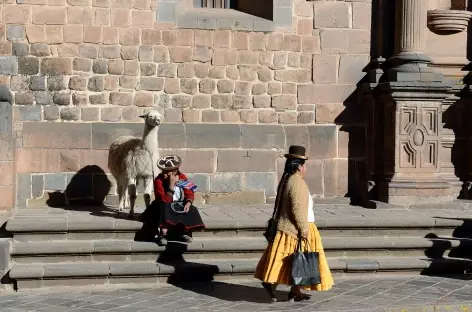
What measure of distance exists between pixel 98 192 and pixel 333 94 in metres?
3.99

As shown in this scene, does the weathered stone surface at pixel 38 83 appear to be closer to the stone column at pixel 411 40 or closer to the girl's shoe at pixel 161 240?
the girl's shoe at pixel 161 240

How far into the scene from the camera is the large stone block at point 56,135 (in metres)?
12.9

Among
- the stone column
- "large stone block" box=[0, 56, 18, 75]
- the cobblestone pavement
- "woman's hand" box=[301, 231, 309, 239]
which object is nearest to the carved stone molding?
the stone column

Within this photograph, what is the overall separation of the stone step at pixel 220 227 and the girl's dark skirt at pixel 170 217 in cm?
33

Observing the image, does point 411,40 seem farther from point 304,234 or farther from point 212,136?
point 304,234

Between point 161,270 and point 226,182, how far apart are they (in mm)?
3827

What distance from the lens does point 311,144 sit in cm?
1395

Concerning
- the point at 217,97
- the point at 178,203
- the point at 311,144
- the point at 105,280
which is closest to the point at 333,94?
the point at 311,144

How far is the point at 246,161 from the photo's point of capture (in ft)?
44.9

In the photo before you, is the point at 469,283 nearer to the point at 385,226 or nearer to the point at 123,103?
the point at 385,226

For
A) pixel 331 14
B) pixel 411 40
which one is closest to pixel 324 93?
pixel 331 14

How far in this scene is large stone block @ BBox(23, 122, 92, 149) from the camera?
1293 cm

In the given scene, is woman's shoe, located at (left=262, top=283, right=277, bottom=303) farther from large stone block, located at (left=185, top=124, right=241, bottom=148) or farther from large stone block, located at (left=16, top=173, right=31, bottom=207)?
large stone block, located at (left=16, top=173, right=31, bottom=207)

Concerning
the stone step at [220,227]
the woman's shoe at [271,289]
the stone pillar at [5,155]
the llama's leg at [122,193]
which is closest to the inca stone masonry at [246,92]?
the llama's leg at [122,193]
